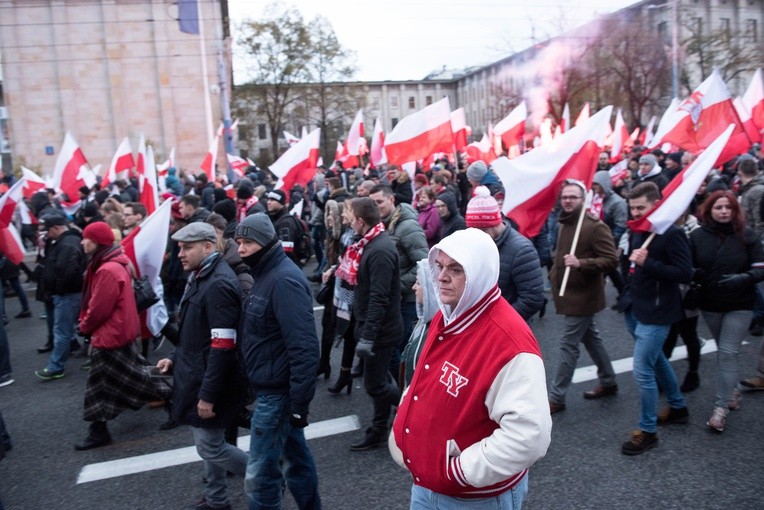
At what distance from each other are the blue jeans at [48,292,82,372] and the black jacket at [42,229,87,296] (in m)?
0.09

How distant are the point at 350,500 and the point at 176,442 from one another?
1798mm

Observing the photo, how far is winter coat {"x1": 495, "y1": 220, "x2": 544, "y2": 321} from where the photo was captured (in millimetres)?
4449

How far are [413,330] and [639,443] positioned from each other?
1783 mm

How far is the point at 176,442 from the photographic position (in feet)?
16.6

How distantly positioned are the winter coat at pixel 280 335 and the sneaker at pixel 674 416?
9.60ft

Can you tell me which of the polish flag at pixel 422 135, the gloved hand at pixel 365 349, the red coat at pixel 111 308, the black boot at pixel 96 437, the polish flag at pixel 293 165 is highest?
the polish flag at pixel 422 135

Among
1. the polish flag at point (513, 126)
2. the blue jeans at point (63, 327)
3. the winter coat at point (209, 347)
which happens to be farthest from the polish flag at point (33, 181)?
the winter coat at point (209, 347)

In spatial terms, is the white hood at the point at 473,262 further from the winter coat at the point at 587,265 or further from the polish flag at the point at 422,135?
the polish flag at the point at 422,135

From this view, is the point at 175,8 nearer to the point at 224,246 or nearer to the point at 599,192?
the point at 599,192

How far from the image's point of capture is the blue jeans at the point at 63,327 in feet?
22.2

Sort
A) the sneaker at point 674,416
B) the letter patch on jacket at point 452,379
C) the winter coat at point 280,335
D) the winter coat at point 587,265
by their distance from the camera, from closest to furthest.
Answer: the letter patch on jacket at point 452,379 < the winter coat at point 280,335 < the sneaker at point 674,416 < the winter coat at point 587,265

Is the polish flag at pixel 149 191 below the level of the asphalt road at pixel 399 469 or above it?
above

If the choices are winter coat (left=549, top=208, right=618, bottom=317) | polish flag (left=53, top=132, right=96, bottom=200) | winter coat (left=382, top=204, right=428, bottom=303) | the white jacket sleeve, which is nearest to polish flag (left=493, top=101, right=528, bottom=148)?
polish flag (left=53, top=132, right=96, bottom=200)

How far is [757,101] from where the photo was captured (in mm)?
10242
